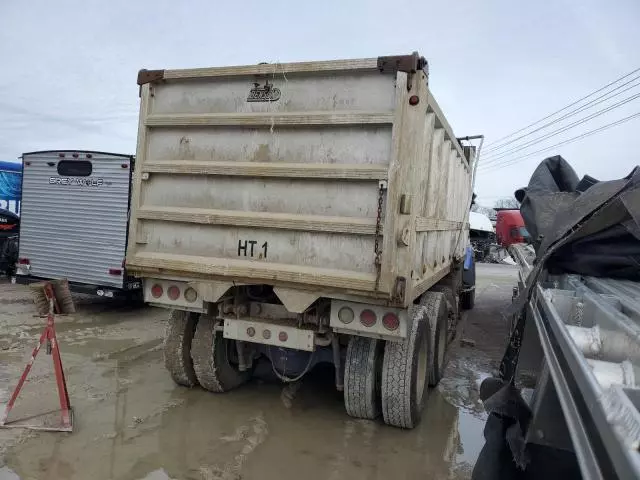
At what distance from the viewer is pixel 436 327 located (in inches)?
217

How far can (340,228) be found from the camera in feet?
12.8

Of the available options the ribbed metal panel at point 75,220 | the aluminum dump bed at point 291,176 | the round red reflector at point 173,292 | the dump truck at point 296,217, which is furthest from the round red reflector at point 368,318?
the ribbed metal panel at point 75,220

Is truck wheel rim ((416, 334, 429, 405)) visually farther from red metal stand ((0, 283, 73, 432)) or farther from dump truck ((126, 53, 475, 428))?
red metal stand ((0, 283, 73, 432))

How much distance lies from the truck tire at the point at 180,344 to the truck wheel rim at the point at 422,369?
2.33m

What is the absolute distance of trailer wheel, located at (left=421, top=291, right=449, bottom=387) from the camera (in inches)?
214

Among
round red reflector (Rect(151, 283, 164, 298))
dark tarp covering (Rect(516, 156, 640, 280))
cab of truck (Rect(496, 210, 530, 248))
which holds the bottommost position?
round red reflector (Rect(151, 283, 164, 298))

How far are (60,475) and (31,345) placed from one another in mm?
3845

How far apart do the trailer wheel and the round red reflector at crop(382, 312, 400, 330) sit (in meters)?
1.39

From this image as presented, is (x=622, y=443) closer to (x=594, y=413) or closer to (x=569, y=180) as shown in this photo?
(x=594, y=413)

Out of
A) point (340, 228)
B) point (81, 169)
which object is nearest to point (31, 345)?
point (81, 169)

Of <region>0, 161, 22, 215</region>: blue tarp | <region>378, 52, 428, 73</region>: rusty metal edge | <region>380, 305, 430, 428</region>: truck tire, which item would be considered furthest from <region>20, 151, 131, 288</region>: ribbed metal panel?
<region>0, 161, 22, 215</region>: blue tarp

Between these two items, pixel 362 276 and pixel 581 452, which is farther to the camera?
pixel 362 276

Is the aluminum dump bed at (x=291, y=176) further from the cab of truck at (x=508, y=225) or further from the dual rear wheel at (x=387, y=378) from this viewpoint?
the cab of truck at (x=508, y=225)

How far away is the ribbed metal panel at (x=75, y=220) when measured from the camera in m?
8.49
